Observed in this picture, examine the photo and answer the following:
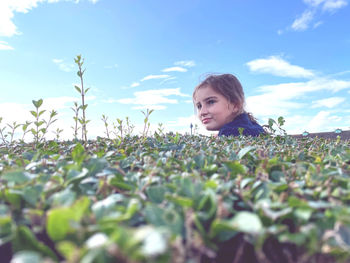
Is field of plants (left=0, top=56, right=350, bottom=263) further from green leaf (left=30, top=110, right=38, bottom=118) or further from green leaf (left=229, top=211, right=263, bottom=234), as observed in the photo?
green leaf (left=30, top=110, right=38, bottom=118)

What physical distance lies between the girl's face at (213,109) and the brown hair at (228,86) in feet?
0.42

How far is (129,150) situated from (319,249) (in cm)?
179

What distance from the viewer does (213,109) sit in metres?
6.67

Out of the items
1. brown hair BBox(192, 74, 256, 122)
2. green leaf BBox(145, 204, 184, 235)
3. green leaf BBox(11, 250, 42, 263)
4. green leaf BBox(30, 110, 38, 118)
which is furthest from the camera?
brown hair BBox(192, 74, 256, 122)

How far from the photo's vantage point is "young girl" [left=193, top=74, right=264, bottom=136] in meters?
6.67

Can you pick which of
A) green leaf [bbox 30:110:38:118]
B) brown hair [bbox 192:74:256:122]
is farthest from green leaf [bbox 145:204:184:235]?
brown hair [bbox 192:74:256:122]

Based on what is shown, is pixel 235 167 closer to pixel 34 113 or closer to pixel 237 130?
pixel 34 113

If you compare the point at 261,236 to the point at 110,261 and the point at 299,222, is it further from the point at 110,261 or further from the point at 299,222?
the point at 110,261

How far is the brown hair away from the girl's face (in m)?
0.13

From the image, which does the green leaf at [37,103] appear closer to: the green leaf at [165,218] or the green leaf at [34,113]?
the green leaf at [34,113]

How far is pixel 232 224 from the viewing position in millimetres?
765

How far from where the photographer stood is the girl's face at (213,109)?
668 cm

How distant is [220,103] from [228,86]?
0.77 metres

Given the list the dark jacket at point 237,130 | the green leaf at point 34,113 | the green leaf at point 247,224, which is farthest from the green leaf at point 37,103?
the dark jacket at point 237,130
